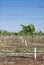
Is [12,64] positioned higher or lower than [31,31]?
lower

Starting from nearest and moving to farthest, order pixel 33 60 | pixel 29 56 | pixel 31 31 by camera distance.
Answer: pixel 33 60
pixel 29 56
pixel 31 31

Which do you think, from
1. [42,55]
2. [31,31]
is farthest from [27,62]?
[31,31]

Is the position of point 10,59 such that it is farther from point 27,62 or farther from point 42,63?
point 42,63

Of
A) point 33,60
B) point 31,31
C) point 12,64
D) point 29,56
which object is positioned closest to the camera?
point 12,64

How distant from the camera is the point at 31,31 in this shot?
194 ft

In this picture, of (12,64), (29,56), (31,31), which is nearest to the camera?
(12,64)

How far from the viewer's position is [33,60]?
1449cm

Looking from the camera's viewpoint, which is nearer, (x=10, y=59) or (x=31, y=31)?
(x=10, y=59)

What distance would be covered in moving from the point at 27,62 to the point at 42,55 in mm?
2648

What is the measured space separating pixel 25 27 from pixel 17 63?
156ft

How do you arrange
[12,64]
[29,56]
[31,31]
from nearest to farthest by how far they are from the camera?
[12,64]
[29,56]
[31,31]

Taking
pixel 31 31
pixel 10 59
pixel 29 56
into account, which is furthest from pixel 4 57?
pixel 31 31

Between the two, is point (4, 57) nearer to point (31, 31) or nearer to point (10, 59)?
point (10, 59)

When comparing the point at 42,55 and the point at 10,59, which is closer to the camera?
the point at 10,59
